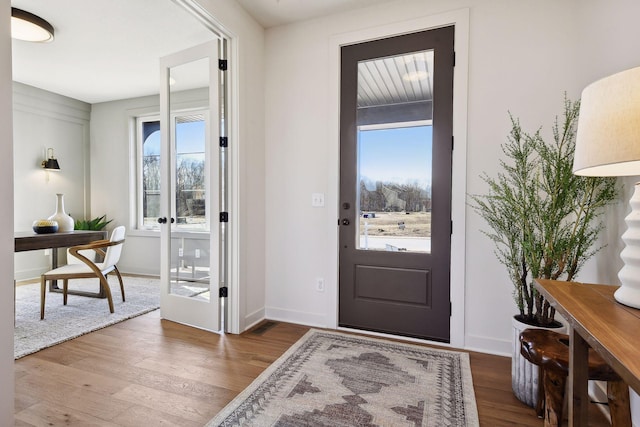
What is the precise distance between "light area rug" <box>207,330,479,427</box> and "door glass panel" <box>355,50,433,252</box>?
32.1 inches

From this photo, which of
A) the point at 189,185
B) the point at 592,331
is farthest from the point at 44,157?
the point at 592,331

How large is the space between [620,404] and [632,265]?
0.65 m

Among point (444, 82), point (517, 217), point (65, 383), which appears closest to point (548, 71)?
point (444, 82)

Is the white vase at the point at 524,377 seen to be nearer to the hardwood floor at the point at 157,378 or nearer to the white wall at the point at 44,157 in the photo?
the hardwood floor at the point at 157,378

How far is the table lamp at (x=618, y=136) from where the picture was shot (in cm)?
87

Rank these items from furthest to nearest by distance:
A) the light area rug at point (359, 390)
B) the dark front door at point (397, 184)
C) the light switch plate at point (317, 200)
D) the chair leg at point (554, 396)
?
the light switch plate at point (317, 200)
the dark front door at point (397, 184)
the light area rug at point (359, 390)
the chair leg at point (554, 396)

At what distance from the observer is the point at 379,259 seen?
8.80 feet

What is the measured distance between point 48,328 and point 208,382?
1.81 m

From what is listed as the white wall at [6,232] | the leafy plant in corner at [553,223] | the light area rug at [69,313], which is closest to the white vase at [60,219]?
the light area rug at [69,313]

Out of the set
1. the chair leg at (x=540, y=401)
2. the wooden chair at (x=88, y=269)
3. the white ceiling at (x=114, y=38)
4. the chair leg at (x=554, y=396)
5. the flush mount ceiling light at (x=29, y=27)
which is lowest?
the chair leg at (x=540, y=401)

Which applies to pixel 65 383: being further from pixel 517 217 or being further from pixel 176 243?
pixel 517 217

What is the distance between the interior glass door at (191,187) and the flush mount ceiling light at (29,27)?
39.3 inches

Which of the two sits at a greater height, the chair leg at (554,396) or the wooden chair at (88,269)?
the wooden chair at (88,269)

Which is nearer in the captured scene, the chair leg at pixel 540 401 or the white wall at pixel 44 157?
the chair leg at pixel 540 401
